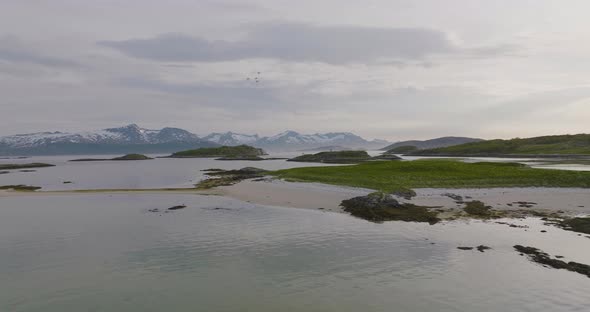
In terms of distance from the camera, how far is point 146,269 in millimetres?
20156

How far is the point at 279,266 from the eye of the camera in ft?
67.4

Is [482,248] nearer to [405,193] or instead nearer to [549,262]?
[549,262]

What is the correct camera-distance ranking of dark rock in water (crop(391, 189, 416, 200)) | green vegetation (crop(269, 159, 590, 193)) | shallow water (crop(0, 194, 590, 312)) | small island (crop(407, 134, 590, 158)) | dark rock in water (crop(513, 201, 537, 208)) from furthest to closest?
small island (crop(407, 134, 590, 158)) < green vegetation (crop(269, 159, 590, 193)) < dark rock in water (crop(391, 189, 416, 200)) < dark rock in water (crop(513, 201, 537, 208)) < shallow water (crop(0, 194, 590, 312))

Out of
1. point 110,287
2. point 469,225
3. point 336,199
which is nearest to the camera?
point 110,287

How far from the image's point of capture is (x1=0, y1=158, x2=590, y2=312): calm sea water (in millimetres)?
15961

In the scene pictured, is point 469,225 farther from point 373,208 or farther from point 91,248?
point 91,248

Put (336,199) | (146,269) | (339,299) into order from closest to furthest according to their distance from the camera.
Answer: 1. (339,299)
2. (146,269)
3. (336,199)

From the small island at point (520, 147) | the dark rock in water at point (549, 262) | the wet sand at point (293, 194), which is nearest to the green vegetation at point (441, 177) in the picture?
the wet sand at point (293, 194)

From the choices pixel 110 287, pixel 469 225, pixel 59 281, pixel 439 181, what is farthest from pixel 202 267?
pixel 439 181

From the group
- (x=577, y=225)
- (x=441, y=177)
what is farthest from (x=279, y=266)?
(x=441, y=177)

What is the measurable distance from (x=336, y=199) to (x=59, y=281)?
3228cm

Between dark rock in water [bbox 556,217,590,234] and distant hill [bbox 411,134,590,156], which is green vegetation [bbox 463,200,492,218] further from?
distant hill [bbox 411,134,590,156]

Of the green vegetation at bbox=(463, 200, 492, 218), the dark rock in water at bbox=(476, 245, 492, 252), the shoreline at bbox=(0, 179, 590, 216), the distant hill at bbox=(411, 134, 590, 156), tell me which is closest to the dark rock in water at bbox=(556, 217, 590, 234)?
the shoreline at bbox=(0, 179, 590, 216)

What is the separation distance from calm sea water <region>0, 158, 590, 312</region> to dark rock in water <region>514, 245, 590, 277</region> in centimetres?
82
